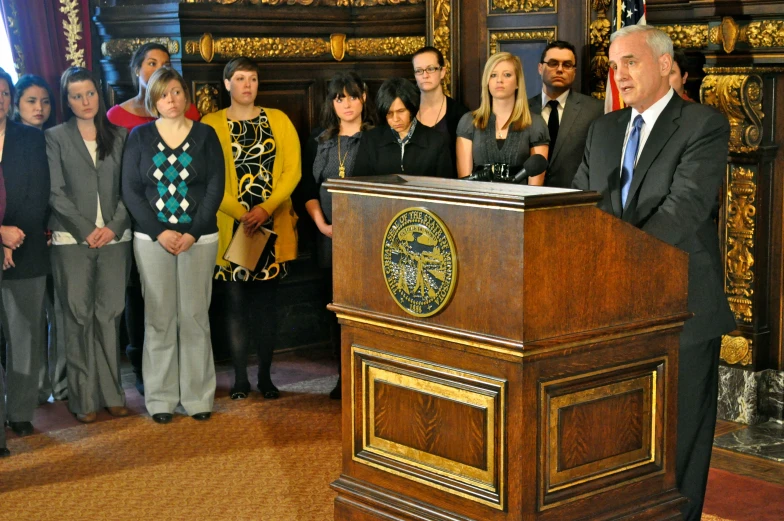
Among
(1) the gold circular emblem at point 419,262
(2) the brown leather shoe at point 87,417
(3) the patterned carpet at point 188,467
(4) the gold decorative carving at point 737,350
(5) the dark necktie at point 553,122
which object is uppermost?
(5) the dark necktie at point 553,122

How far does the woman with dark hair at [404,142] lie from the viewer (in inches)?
210

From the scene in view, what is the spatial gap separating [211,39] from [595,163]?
3647 mm

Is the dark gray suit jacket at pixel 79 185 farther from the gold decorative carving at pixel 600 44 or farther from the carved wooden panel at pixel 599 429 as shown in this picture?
the carved wooden panel at pixel 599 429

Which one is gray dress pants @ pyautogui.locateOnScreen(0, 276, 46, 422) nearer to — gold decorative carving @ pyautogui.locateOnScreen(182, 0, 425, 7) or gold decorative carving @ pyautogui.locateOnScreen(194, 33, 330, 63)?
gold decorative carving @ pyautogui.locateOnScreen(194, 33, 330, 63)

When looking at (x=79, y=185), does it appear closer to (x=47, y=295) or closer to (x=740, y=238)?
(x=47, y=295)

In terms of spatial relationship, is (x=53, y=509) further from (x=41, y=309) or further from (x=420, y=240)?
(x=420, y=240)

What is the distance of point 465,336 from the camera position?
267 cm

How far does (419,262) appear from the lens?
2.76m

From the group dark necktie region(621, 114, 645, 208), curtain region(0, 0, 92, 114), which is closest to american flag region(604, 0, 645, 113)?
dark necktie region(621, 114, 645, 208)

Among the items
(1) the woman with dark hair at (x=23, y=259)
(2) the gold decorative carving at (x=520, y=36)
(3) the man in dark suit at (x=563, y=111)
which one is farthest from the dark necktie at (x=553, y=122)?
(1) the woman with dark hair at (x=23, y=259)

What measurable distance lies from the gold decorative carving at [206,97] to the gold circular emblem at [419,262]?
3843 millimetres

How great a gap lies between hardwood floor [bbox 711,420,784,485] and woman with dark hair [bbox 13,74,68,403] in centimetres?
329

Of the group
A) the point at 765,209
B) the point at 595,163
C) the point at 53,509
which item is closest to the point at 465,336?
the point at 595,163

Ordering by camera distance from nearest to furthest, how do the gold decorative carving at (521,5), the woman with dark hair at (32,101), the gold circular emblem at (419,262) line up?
the gold circular emblem at (419,262) → the woman with dark hair at (32,101) → the gold decorative carving at (521,5)
